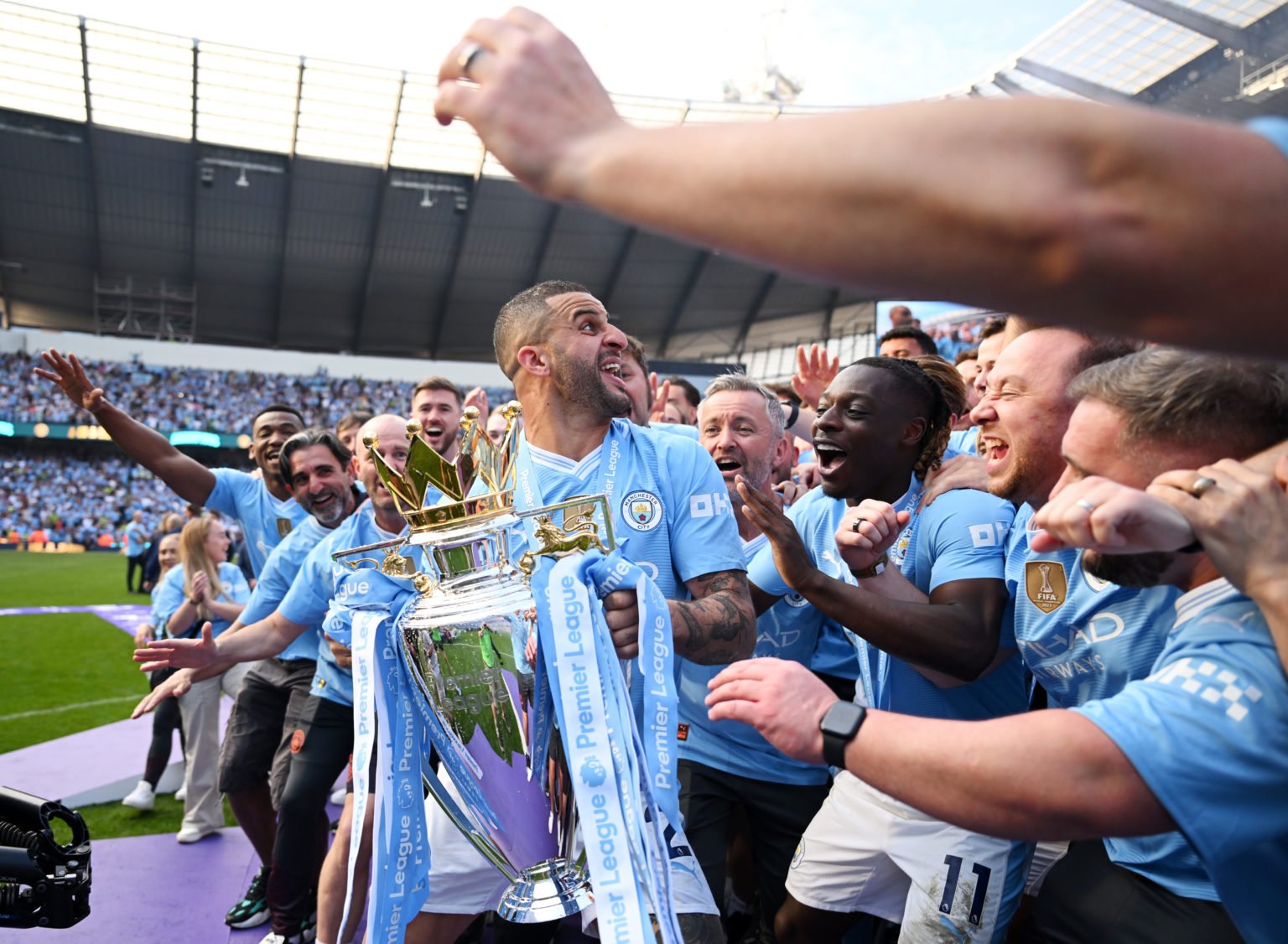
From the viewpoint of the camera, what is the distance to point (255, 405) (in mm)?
37312

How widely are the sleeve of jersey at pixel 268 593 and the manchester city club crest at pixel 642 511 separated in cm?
236

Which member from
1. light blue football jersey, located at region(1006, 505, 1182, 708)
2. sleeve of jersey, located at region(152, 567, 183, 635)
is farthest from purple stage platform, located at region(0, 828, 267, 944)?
light blue football jersey, located at region(1006, 505, 1182, 708)

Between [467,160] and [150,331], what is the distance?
52.0ft

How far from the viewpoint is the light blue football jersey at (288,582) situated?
4227 millimetres

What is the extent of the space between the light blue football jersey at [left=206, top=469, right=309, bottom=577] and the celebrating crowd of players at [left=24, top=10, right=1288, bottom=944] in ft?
6.06

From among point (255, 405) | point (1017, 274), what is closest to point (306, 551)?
point (1017, 274)

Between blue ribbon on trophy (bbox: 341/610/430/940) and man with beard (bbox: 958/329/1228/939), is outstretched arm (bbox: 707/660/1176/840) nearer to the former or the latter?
man with beard (bbox: 958/329/1228/939)

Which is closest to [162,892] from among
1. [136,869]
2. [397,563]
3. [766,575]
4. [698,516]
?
[136,869]

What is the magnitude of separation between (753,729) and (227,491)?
4.09 metres

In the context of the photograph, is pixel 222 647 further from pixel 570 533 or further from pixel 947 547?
pixel 947 547

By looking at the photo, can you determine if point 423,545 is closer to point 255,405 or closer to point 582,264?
point 582,264

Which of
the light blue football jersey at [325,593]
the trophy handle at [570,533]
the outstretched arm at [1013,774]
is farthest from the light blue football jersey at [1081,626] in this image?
the light blue football jersey at [325,593]

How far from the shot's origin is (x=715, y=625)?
7.04 feet

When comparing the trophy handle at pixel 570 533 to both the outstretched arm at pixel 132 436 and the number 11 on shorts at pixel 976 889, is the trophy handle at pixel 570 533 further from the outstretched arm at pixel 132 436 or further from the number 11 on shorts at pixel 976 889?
the outstretched arm at pixel 132 436
